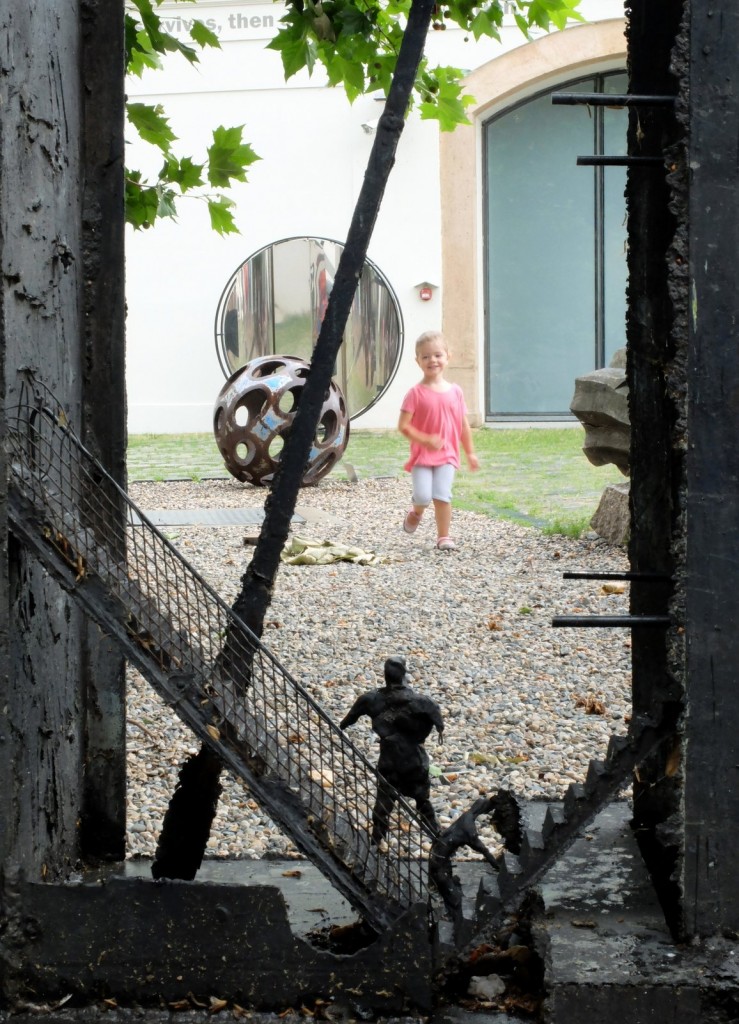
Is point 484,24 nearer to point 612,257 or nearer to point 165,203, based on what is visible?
point 165,203

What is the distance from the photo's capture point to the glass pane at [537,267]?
19.7 meters

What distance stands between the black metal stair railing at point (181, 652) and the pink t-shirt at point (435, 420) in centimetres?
678

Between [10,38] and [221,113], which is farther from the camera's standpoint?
[221,113]

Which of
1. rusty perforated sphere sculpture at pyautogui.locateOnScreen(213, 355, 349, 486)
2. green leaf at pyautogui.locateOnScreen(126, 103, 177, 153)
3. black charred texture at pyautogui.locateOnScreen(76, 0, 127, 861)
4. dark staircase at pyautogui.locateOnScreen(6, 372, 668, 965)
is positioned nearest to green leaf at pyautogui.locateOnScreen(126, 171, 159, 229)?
green leaf at pyautogui.locateOnScreen(126, 103, 177, 153)

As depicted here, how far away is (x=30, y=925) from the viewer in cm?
255

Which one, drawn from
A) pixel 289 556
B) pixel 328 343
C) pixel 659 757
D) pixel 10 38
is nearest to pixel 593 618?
pixel 659 757

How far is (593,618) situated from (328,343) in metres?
0.83

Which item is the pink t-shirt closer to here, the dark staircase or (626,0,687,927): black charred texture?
(626,0,687,927): black charred texture

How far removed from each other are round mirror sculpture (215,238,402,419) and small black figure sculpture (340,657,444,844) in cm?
1554

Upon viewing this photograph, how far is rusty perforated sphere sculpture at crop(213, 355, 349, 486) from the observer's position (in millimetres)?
12477

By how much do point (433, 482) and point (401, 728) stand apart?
22.0ft

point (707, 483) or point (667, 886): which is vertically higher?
point (707, 483)

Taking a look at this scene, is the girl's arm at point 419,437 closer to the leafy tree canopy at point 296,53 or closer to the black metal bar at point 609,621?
the leafy tree canopy at point 296,53

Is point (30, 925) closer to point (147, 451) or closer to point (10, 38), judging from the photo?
point (10, 38)
